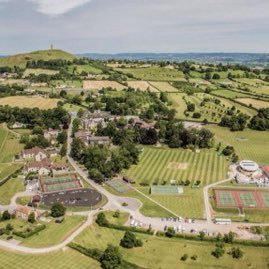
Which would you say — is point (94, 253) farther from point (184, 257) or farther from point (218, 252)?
point (218, 252)

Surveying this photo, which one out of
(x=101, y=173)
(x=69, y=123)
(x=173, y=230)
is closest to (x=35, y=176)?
(x=101, y=173)

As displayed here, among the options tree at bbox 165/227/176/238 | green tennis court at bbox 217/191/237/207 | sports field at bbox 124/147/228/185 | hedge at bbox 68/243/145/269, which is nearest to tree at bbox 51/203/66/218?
hedge at bbox 68/243/145/269

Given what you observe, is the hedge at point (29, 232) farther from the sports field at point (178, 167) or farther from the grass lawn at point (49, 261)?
the sports field at point (178, 167)

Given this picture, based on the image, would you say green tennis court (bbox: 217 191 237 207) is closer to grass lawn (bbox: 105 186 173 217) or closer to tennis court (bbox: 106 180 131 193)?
grass lawn (bbox: 105 186 173 217)

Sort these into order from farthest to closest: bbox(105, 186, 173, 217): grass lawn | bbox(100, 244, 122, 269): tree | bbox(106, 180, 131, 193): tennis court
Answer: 1. bbox(106, 180, 131, 193): tennis court
2. bbox(105, 186, 173, 217): grass lawn
3. bbox(100, 244, 122, 269): tree

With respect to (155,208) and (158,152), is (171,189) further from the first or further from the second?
(158,152)

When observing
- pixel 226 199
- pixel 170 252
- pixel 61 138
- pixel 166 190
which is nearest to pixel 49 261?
pixel 170 252

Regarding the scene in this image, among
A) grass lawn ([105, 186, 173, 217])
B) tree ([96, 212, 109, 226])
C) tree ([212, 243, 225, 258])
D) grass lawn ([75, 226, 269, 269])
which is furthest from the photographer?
grass lawn ([105, 186, 173, 217])

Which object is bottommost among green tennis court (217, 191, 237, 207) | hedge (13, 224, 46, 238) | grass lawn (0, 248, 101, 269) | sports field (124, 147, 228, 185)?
green tennis court (217, 191, 237, 207)
